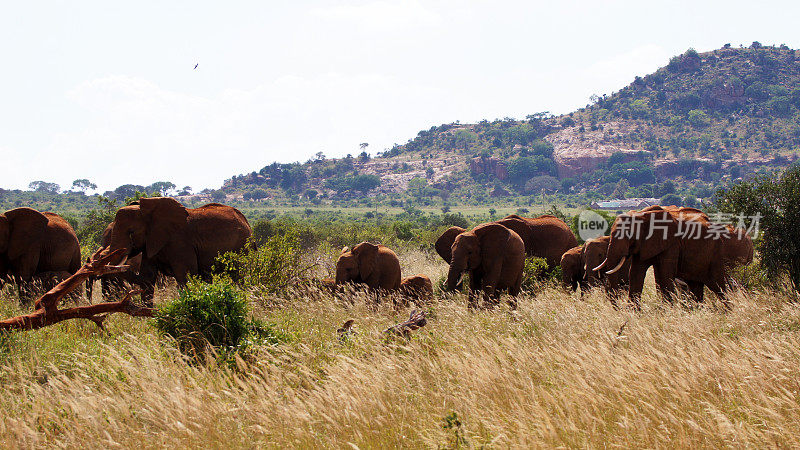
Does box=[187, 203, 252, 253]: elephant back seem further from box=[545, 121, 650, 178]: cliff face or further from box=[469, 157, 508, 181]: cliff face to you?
box=[545, 121, 650, 178]: cliff face

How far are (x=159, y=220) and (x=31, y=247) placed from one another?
272 centimetres

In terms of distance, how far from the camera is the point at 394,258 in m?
15.0

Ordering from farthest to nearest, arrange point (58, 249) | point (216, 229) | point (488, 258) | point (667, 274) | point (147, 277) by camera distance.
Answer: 1. point (216, 229)
2. point (58, 249)
3. point (147, 277)
4. point (488, 258)
5. point (667, 274)

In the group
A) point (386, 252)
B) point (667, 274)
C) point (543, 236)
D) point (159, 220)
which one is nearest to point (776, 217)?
point (667, 274)

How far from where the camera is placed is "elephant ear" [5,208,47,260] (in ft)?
42.3

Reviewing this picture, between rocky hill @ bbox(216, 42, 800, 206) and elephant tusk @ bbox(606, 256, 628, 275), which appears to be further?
rocky hill @ bbox(216, 42, 800, 206)

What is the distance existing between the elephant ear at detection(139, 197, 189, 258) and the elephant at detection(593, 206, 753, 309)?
9016 millimetres

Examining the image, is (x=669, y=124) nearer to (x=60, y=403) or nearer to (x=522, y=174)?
(x=522, y=174)

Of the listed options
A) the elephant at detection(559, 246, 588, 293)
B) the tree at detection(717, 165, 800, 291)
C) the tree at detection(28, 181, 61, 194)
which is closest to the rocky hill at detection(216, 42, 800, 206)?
the tree at detection(28, 181, 61, 194)

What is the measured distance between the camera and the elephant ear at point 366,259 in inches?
567

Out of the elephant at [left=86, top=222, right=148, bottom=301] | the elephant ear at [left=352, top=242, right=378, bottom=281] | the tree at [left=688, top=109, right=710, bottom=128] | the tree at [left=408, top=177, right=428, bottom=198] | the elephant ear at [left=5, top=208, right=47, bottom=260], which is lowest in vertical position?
the tree at [left=408, top=177, right=428, bottom=198]

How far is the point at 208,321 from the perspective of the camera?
7707 millimetres

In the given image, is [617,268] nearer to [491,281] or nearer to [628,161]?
[491,281]

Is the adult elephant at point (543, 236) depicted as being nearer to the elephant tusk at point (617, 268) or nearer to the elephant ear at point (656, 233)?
the elephant tusk at point (617, 268)
